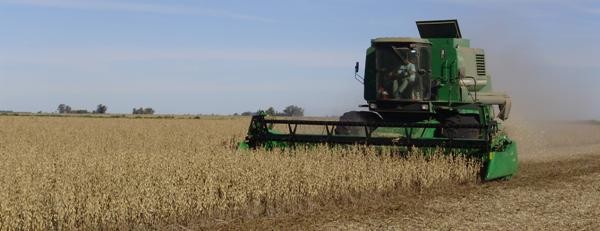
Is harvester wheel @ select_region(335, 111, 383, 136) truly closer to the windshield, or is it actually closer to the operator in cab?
the windshield

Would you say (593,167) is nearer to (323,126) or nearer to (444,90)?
(444,90)

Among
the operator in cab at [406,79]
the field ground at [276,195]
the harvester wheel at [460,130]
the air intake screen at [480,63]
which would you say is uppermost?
the air intake screen at [480,63]

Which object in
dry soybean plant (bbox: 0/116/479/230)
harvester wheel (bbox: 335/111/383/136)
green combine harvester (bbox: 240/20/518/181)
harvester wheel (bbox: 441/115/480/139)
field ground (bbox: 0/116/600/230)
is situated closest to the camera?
dry soybean plant (bbox: 0/116/479/230)

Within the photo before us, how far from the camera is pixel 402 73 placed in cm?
1153

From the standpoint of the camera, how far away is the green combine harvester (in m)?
10.1

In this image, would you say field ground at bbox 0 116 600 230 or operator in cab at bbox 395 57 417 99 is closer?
field ground at bbox 0 116 600 230

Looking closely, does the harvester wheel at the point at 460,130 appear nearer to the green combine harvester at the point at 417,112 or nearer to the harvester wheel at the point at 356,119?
the green combine harvester at the point at 417,112

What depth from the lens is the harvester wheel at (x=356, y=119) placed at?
1142 cm

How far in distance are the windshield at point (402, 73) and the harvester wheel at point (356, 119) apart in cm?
45

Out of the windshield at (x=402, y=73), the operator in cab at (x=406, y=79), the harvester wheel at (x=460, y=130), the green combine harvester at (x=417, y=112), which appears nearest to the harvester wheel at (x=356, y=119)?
the green combine harvester at (x=417, y=112)

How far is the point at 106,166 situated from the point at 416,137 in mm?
5086

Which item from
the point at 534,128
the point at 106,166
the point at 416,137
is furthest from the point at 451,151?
the point at 534,128

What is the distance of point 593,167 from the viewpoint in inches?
497

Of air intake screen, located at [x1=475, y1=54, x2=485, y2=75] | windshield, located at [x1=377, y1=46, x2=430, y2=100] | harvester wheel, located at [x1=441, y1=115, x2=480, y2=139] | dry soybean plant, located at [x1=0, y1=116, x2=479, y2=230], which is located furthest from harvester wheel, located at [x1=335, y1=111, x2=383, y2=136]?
air intake screen, located at [x1=475, y1=54, x2=485, y2=75]
